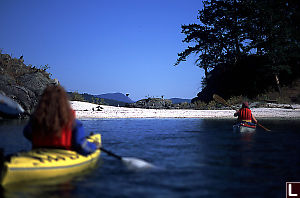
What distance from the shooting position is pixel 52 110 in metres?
5.49

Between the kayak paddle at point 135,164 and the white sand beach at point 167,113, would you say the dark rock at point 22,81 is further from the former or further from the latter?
the kayak paddle at point 135,164

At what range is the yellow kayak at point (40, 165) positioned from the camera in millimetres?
5285

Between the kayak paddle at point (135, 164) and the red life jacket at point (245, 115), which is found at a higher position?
the red life jacket at point (245, 115)

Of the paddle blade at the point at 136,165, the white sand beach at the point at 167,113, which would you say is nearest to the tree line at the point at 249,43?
the white sand beach at the point at 167,113

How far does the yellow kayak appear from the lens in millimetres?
5285

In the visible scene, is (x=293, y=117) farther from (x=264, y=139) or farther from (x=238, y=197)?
(x=238, y=197)

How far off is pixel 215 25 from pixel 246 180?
100 ft

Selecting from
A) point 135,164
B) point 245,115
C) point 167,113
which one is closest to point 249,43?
point 167,113

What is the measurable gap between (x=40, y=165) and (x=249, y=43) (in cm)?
3008

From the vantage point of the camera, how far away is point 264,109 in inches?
1080

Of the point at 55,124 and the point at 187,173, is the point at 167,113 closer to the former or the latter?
the point at 187,173

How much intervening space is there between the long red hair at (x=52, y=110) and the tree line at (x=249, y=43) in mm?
27522

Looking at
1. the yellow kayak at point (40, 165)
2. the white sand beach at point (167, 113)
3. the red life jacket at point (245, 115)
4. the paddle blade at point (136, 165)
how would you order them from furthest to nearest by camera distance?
the white sand beach at point (167, 113), the red life jacket at point (245, 115), the paddle blade at point (136, 165), the yellow kayak at point (40, 165)

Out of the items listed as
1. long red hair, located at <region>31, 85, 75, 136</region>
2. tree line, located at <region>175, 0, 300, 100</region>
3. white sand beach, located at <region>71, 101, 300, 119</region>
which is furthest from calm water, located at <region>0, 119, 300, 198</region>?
tree line, located at <region>175, 0, 300, 100</region>
